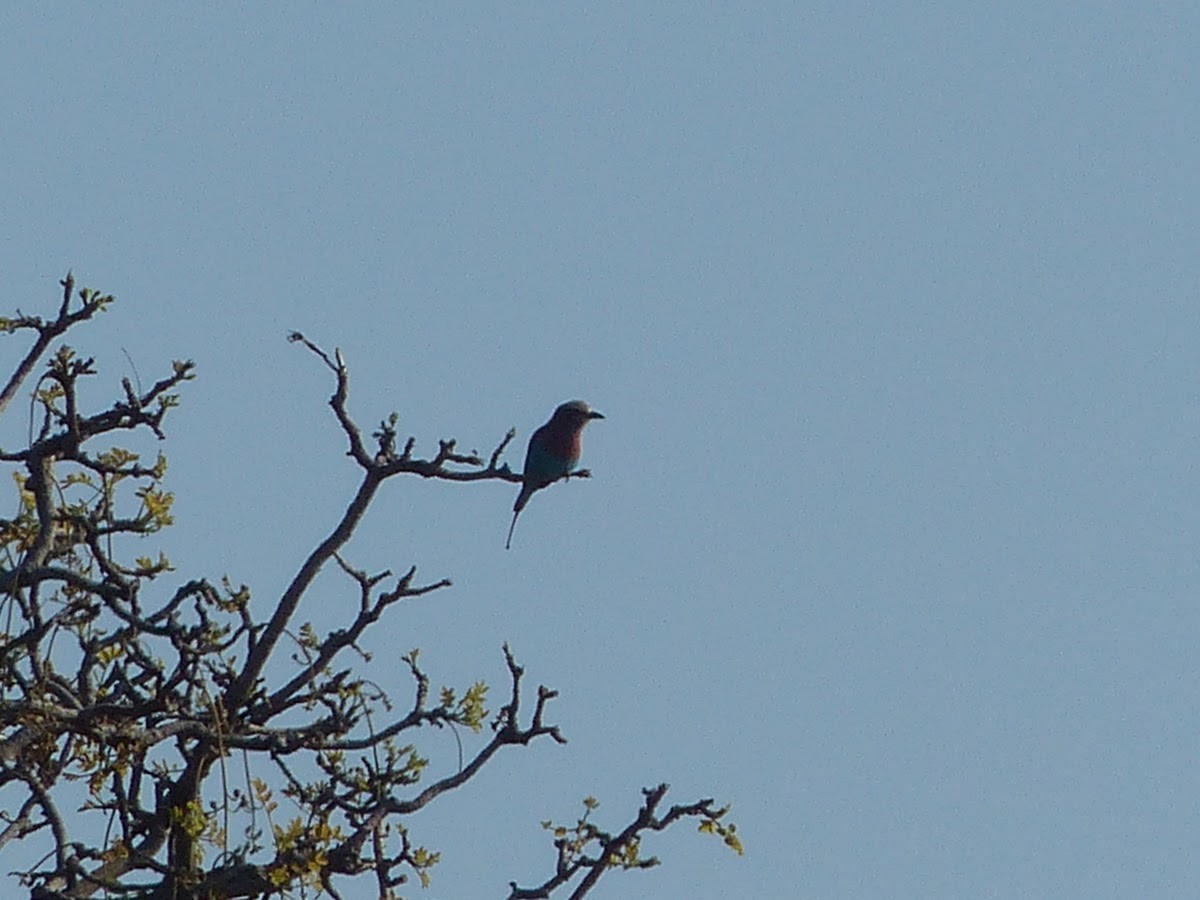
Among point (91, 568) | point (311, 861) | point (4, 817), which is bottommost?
point (311, 861)

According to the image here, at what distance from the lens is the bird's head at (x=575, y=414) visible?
13367mm

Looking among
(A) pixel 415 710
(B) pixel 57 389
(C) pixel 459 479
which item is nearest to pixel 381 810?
(A) pixel 415 710

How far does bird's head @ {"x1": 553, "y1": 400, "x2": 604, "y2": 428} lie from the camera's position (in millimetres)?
13367

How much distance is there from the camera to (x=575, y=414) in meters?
13.4

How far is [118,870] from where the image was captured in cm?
757

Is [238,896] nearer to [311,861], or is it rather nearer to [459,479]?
[311,861]

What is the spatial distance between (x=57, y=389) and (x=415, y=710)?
1.39m

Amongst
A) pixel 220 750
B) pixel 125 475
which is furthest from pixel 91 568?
pixel 220 750

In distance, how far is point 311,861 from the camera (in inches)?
284

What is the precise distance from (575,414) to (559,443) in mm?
215

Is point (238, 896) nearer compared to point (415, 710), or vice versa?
point (238, 896)

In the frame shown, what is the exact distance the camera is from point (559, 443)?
43.4ft

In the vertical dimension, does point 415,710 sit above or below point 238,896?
above

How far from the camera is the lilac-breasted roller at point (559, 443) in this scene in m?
13.1
